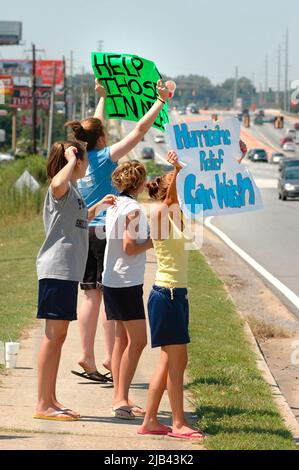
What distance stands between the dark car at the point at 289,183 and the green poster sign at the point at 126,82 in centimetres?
3824

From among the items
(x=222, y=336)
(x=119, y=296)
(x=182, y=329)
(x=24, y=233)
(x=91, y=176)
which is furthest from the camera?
(x=24, y=233)

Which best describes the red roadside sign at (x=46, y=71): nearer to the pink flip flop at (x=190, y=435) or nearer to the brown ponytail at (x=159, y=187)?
the brown ponytail at (x=159, y=187)

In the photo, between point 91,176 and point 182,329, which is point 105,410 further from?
point 91,176

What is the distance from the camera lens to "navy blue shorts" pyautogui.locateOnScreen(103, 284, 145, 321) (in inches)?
315

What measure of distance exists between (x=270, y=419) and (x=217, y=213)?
1387mm

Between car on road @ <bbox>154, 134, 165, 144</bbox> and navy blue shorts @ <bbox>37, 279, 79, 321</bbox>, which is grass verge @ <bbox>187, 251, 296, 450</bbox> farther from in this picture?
car on road @ <bbox>154, 134, 165, 144</bbox>

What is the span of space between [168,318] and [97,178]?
5.28 feet

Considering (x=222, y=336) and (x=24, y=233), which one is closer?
(x=222, y=336)

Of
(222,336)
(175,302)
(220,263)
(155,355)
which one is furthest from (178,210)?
(220,263)

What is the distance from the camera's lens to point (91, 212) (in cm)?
840

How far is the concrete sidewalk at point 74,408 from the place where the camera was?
23.4ft

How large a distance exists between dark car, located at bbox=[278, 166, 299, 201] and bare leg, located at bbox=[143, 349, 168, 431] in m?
40.3

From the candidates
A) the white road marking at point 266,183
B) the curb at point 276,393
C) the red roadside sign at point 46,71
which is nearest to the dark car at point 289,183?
the white road marking at point 266,183

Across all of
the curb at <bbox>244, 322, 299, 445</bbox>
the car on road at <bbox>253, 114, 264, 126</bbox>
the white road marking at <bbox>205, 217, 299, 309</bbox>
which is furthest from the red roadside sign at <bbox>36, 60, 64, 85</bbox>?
the curb at <bbox>244, 322, 299, 445</bbox>
